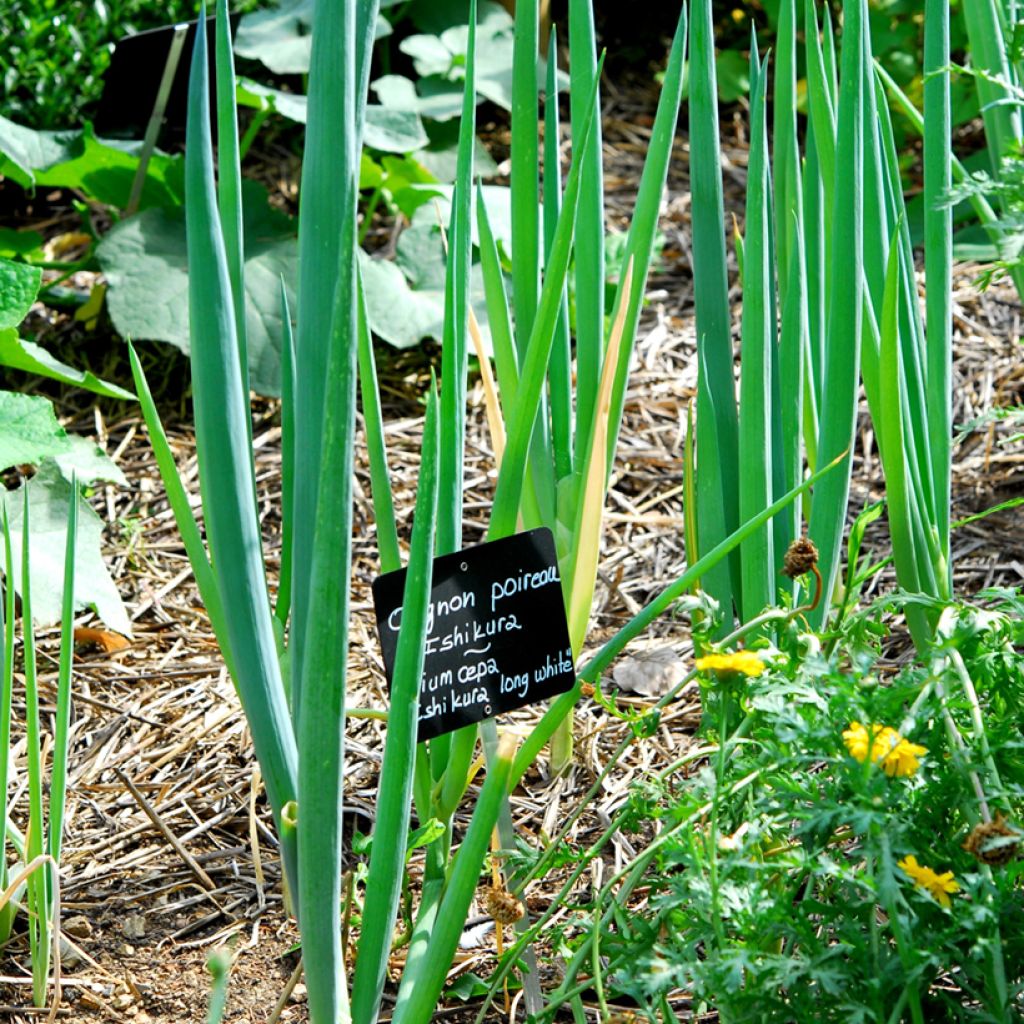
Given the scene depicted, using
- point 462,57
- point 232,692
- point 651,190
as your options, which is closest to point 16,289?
point 232,692

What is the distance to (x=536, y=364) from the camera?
919 mm

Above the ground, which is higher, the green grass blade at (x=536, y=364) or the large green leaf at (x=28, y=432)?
the green grass blade at (x=536, y=364)

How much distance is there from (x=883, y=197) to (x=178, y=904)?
838 millimetres

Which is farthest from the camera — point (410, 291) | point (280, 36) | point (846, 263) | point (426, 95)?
point (426, 95)

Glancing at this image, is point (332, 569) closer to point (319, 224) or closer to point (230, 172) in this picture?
point (319, 224)

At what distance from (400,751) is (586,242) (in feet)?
1.76

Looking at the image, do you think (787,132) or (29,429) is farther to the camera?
(29,429)

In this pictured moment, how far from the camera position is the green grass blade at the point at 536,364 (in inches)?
35.9

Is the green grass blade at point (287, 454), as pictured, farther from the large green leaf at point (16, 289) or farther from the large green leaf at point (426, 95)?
the large green leaf at point (426, 95)

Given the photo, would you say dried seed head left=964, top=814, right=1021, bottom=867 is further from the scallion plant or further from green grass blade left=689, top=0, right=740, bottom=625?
green grass blade left=689, top=0, right=740, bottom=625

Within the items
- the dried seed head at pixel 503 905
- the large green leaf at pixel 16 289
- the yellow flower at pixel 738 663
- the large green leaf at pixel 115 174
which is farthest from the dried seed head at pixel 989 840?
the large green leaf at pixel 115 174

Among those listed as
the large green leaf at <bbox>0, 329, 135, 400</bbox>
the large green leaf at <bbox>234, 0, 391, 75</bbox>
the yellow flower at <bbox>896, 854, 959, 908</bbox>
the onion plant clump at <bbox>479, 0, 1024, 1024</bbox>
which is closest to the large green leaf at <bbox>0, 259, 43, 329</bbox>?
the large green leaf at <bbox>0, 329, 135, 400</bbox>

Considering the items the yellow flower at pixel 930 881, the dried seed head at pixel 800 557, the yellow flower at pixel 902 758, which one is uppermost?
the dried seed head at pixel 800 557

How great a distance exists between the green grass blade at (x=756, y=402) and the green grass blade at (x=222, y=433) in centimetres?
40
